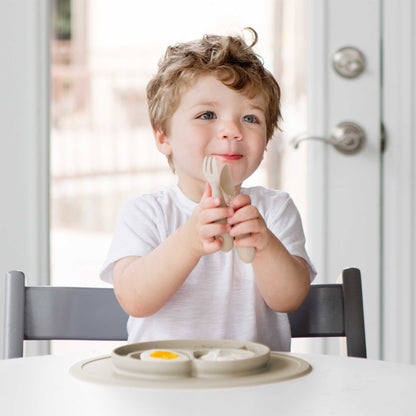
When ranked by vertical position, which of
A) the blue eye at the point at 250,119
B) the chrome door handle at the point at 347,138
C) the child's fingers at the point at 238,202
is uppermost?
the chrome door handle at the point at 347,138

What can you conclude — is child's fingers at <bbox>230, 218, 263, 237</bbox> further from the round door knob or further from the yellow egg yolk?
the round door knob

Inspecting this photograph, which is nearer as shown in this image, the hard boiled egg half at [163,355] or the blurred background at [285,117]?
the hard boiled egg half at [163,355]

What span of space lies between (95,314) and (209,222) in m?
0.32

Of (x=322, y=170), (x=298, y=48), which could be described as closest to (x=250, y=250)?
(x=322, y=170)

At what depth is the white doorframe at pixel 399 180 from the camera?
1635 millimetres

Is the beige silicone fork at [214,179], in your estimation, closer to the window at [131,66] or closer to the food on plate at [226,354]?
the food on plate at [226,354]

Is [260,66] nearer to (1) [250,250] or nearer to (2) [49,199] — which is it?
(1) [250,250]

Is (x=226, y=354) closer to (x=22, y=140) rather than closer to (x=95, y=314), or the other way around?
(x=95, y=314)

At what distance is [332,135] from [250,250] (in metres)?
0.97

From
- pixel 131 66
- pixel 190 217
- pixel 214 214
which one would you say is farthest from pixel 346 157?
pixel 214 214

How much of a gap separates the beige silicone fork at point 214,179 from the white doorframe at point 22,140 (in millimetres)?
958

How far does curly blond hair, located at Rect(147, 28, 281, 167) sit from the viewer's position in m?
0.97

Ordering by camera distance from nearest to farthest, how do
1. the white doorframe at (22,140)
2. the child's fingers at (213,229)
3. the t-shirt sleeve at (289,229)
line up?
the child's fingers at (213,229) < the t-shirt sleeve at (289,229) < the white doorframe at (22,140)

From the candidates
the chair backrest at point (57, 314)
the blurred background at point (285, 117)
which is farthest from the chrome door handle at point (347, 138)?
the chair backrest at point (57, 314)
